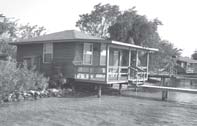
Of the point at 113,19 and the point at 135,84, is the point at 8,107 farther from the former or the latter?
the point at 113,19

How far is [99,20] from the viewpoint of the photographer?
37844mm

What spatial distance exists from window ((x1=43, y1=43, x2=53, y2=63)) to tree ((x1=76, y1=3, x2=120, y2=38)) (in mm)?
21285

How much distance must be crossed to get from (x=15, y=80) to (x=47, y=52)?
5.93 m

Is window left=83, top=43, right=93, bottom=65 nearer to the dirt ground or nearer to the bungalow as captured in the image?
the bungalow

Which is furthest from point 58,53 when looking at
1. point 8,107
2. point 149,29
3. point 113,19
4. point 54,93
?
point 113,19

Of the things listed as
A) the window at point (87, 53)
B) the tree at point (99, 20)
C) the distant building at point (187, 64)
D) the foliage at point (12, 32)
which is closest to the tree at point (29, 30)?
the foliage at point (12, 32)

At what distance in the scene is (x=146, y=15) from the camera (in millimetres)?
29875

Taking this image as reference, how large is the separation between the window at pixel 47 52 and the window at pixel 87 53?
2548 mm

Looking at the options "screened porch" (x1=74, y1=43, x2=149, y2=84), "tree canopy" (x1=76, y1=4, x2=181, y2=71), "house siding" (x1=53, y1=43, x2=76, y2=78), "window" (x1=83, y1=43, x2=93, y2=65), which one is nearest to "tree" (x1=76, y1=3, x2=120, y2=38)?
"tree canopy" (x1=76, y1=4, x2=181, y2=71)

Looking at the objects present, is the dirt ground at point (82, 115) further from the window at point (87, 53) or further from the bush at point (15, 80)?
the window at point (87, 53)

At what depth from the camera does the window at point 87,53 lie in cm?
A: 1579

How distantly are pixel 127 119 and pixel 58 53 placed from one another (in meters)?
8.63

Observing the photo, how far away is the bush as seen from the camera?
1055cm

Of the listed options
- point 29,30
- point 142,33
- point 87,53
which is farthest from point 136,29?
point 29,30
